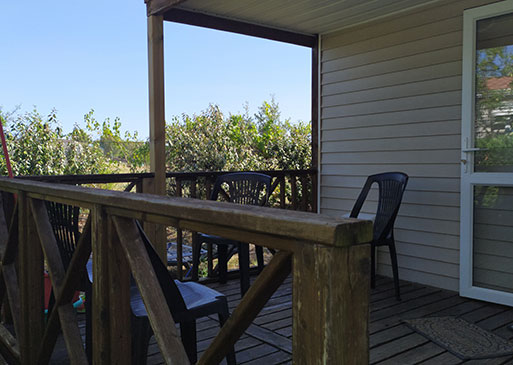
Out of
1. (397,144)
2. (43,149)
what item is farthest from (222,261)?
(43,149)

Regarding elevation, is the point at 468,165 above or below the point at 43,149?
below

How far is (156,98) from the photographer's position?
341cm

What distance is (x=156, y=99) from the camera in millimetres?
3412

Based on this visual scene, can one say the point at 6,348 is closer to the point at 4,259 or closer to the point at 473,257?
the point at 4,259

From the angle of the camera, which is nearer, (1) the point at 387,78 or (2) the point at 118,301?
(2) the point at 118,301

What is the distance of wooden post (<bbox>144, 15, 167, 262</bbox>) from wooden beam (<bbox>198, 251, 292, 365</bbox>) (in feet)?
8.03

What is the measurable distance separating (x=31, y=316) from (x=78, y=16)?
50.6 feet

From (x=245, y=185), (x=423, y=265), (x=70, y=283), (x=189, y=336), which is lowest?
(x=423, y=265)

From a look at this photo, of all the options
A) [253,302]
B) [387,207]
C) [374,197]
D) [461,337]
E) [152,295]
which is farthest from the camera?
[374,197]

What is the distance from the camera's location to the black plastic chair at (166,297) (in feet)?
5.03

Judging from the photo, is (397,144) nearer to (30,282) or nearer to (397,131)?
(397,131)

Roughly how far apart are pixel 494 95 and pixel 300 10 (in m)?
1.58

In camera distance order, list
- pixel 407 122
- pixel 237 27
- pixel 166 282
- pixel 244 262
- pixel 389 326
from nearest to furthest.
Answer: pixel 166 282, pixel 389 326, pixel 244 262, pixel 407 122, pixel 237 27

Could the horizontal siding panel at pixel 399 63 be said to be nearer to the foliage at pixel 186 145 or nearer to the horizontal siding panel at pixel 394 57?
the horizontal siding panel at pixel 394 57
